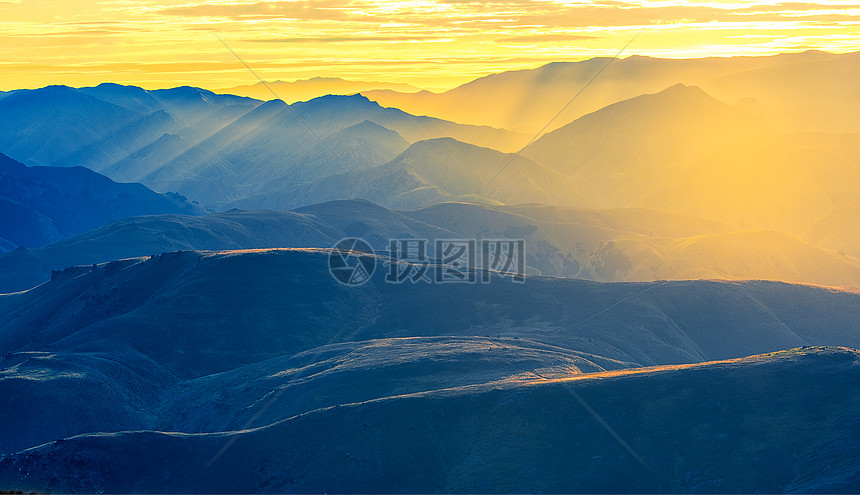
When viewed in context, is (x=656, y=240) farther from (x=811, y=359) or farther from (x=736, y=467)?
(x=736, y=467)

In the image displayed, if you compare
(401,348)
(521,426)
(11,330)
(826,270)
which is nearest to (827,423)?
(521,426)

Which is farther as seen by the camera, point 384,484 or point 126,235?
point 126,235

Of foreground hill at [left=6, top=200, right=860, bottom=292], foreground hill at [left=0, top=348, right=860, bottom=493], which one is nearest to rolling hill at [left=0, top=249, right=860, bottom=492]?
foreground hill at [left=0, top=348, right=860, bottom=493]

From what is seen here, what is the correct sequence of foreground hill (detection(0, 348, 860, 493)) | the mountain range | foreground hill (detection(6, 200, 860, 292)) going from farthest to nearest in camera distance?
foreground hill (detection(6, 200, 860, 292)) → the mountain range → foreground hill (detection(0, 348, 860, 493))

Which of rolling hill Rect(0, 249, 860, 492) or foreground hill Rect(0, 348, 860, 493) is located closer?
foreground hill Rect(0, 348, 860, 493)

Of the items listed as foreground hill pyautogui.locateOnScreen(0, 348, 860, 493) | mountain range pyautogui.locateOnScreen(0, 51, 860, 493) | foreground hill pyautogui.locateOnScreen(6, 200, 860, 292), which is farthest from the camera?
foreground hill pyautogui.locateOnScreen(6, 200, 860, 292)

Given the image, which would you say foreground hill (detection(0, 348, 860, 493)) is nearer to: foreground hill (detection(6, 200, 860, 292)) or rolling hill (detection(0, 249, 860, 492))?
rolling hill (detection(0, 249, 860, 492))

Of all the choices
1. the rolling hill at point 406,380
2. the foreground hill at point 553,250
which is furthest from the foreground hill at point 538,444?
the foreground hill at point 553,250

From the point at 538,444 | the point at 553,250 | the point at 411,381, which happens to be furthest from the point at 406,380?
the point at 553,250

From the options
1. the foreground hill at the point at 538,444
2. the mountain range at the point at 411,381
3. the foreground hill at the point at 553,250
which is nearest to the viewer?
the foreground hill at the point at 538,444

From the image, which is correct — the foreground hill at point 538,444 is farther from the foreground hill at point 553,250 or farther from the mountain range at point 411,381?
the foreground hill at point 553,250

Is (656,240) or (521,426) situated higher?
(521,426)
